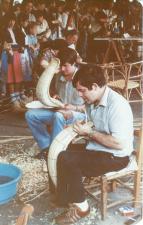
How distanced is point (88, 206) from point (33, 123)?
0.49 metres

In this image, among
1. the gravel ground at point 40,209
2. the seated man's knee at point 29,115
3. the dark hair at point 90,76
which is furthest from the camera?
the seated man's knee at point 29,115

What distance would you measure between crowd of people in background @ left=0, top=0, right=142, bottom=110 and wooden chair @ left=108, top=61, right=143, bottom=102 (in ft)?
0.48

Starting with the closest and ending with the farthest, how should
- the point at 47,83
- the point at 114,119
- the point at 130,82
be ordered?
the point at 114,119 < the point at 47,83 < the point at 130,82

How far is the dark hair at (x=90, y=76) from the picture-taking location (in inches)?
90.0

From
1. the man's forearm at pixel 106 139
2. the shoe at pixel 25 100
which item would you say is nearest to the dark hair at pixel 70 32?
the shoe at pixel 25 100

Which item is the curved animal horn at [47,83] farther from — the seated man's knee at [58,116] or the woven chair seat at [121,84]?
the woven chair seat at [121,84]

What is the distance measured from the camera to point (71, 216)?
237 centimetres

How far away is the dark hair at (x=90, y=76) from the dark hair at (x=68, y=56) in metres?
0.07

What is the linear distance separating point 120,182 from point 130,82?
50cm

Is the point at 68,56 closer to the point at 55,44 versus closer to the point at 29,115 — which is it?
the point at 55,44

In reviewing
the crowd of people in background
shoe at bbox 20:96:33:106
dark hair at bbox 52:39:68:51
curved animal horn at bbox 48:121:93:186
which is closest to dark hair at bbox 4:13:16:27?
the crowd of people in background

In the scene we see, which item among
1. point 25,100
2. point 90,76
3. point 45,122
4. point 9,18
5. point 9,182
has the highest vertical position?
point 9,18

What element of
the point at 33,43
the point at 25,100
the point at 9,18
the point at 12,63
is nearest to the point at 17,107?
the point at 25,100

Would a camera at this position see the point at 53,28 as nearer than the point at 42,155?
Yes
